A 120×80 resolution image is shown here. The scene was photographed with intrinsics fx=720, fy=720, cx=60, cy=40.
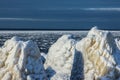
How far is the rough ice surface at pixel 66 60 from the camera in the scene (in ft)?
96.0

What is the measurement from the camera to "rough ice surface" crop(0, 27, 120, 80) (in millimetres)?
29266

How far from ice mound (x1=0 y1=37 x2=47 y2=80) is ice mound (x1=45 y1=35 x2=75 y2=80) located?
1027 millimetres

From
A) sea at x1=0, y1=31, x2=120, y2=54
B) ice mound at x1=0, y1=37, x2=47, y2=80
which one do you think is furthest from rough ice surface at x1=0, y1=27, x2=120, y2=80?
sea at x1=0, y1=31, x2=120, y2=54

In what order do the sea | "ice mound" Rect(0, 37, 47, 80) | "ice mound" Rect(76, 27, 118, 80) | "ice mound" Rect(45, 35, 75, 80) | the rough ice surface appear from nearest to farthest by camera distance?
"ice mound" Rect(0, 37, 47, 80) < the rough ice surface < "ice mound" Rect(45, 35, 75, 80) < "ice mound" Rect(76, 27, 118, 80) < the sea

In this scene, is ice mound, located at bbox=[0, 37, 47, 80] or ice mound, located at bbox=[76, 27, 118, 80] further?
ice mound, located at bbox=[76, 27, 118, 80]

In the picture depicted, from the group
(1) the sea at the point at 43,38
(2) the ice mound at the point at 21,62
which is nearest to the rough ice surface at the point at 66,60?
(2) the ice mound at the point at 21,62

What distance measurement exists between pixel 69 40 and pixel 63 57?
1.00 m

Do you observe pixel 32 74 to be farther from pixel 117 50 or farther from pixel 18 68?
pixel 117 50

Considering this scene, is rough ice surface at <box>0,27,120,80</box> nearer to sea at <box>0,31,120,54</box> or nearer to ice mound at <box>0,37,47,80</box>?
ice mound at <box>0,37,47,80</box>

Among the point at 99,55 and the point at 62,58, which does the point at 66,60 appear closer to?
the point at 62,58

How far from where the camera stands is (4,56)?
2984 centimetres

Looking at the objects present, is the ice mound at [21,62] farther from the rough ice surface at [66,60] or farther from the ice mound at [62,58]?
the ice mound at [62,58]

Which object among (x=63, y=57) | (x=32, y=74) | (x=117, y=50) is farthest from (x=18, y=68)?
(x=117, y=50)

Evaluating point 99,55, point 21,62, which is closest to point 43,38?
point 99,55
